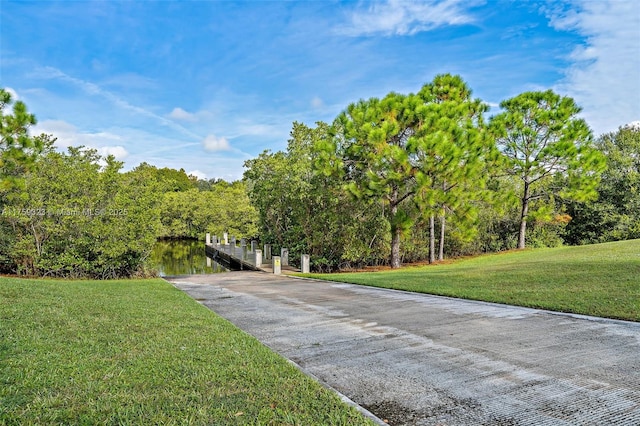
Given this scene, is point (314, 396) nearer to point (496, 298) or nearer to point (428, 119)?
point (496, 298)

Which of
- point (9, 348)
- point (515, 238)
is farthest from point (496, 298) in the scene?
point (515, 238)

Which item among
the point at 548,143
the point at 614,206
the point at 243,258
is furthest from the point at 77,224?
the point at 614,206

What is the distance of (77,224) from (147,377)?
46.8 ft

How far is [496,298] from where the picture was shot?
283 inches

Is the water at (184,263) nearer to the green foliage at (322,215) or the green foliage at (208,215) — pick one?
the green foliage at (208,215)

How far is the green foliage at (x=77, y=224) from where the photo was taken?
15000mm

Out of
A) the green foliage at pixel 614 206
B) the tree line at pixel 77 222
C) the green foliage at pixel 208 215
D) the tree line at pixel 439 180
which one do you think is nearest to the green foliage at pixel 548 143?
the tree line at pixel 439 180

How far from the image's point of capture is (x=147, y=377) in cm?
324

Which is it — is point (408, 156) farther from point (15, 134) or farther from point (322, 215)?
point (15, 134)

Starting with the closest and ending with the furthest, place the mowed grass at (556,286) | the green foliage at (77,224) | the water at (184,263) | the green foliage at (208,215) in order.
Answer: the mowed grass at (556,286) < the green foliage at (77,224) < the water at (184,263) < the green foliage at (208,215)

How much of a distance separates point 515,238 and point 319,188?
549 inches

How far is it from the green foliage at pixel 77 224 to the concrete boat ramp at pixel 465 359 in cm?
1084

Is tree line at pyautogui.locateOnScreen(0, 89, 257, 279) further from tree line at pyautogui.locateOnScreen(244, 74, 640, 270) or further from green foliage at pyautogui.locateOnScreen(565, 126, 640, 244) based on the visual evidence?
green foliage at pyautogui.locateOnScreen(565, 126, 640, 244)

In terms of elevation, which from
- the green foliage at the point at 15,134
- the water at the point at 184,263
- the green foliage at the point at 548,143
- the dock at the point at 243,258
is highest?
the green foliage at the point at 548,143
